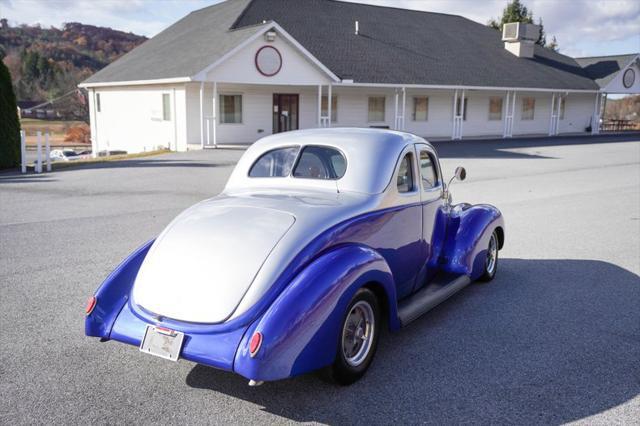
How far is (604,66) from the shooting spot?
137 ft

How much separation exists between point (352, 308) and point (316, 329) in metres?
0.47

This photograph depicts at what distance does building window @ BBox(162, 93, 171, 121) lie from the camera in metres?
25.9

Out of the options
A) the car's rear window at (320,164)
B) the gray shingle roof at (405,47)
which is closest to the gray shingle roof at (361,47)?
the gray shingle roof at (405,47)

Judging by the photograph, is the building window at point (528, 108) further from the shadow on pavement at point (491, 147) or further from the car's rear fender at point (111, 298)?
the car's rear fender at point (111, 298)

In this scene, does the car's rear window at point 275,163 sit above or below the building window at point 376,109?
below

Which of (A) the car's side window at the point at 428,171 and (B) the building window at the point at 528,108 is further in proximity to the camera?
(B) the building window at the point at 528,108

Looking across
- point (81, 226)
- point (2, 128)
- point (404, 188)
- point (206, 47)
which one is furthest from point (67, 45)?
point (404, 188)

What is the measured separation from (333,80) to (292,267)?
890 inches

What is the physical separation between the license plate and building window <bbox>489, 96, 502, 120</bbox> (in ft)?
111

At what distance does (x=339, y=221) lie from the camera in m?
4.40

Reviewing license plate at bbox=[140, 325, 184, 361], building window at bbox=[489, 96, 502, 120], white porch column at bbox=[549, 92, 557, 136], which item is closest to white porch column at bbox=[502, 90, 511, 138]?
building window at bbox=[489, 96, 502, 120]

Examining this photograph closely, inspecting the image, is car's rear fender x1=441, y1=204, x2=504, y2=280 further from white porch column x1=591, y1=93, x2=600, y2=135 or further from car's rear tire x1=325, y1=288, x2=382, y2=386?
white porch column x1=591, y1=93, x2=600, y2=135

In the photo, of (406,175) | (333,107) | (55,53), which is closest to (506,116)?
(333,107)

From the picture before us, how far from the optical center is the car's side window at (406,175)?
17.3ft
